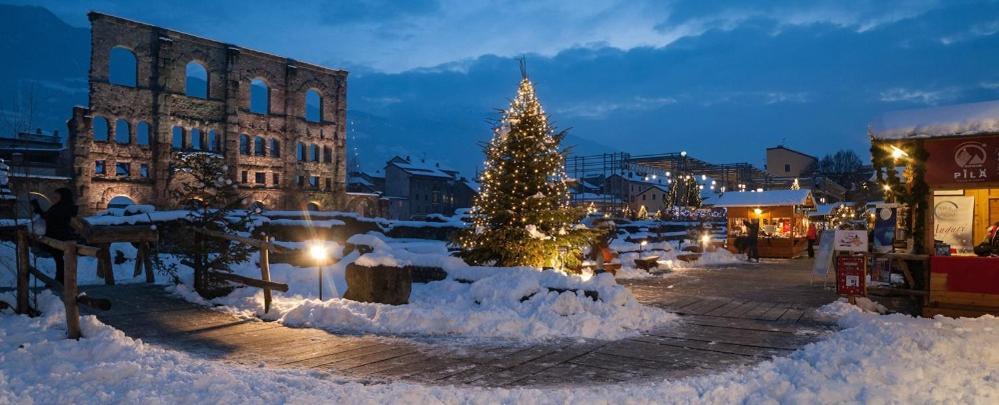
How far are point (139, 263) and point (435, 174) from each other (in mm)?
63604

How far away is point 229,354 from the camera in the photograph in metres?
7.17

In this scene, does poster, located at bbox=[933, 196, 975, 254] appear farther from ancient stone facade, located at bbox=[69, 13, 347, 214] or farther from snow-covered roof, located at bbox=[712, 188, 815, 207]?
ancient stone facade, located at bbox=[69, 13, 347, 214]

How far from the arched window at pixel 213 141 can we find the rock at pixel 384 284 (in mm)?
41295

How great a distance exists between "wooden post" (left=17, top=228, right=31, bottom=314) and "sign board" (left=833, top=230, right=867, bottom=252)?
1398 centimetres

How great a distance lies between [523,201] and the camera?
13227 millimetres

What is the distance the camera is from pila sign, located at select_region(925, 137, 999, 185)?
10.9 m

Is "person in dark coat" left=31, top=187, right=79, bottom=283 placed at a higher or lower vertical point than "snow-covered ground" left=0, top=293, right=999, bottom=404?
higher

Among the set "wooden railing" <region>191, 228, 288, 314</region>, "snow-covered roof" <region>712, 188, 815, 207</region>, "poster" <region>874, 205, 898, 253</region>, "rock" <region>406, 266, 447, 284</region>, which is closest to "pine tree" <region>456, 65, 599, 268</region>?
"rock" <region>406, 266, 447, 284</region>

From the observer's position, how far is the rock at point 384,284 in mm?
10336

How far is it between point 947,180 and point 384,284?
33.7 feet

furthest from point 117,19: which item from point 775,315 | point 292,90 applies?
point 775,315

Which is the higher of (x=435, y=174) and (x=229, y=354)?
(x=435, y=174)

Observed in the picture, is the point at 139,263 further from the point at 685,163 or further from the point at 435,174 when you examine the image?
the point at 435,174

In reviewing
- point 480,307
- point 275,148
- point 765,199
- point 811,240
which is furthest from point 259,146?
point 480,307
